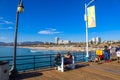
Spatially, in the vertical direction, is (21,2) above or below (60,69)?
above

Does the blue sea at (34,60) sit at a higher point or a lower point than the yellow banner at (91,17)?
lower

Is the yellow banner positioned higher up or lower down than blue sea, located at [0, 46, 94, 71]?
higher up

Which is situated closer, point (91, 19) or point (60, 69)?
point (60, 69)

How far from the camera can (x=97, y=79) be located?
288 inches

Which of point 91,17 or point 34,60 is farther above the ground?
point 91,17

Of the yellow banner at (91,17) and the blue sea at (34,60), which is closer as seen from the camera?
the blue sea at (34,60)

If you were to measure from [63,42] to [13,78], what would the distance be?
627ft

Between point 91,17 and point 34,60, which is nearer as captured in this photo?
point 34,60

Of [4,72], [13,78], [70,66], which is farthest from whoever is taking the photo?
[70,66]

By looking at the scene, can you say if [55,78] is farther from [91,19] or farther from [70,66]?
[91,19]

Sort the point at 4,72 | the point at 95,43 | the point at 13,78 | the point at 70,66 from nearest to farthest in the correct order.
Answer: the point at 4,72 < the point at 13,78 < the point at 70,66 < the point at 95,43

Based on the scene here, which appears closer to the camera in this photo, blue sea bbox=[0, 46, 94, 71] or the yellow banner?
blue sea bbox=[0, 46, 94, 71]

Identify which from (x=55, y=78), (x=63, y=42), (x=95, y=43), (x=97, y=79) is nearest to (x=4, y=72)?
(x=55, y=78)

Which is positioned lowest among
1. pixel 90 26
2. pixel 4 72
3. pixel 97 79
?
pixel 97 79
